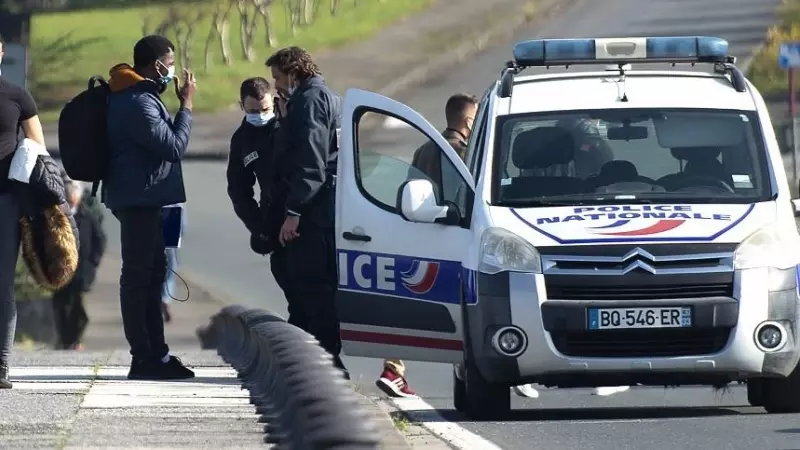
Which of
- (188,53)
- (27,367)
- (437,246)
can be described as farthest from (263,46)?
(437,246)

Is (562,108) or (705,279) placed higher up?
(562,108)

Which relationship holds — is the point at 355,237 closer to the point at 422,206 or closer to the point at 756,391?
the point at 422,206

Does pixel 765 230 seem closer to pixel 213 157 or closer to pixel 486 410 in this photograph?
pixel 486 410

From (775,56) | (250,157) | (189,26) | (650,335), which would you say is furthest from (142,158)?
(189,26)

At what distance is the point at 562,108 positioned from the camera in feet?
37.1

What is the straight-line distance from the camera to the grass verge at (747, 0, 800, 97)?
108 feet

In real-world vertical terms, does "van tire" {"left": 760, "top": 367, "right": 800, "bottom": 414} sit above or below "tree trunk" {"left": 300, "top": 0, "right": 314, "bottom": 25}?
below

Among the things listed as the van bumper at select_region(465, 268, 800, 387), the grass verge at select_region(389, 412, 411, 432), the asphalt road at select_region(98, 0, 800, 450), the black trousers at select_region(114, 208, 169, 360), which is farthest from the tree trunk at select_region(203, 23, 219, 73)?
the van bumper at select_region(465, 268, 800, 387)

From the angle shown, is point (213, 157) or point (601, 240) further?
point (213, 157)

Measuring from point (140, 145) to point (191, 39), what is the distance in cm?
2382

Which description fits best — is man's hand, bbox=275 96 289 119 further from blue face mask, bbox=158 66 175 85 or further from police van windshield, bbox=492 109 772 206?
police van windshield, bbox=492 109 772 206

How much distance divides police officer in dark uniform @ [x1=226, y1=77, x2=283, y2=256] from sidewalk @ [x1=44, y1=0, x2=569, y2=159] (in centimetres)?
2051

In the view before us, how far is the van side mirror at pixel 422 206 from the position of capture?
1082cm

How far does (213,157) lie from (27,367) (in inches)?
775
